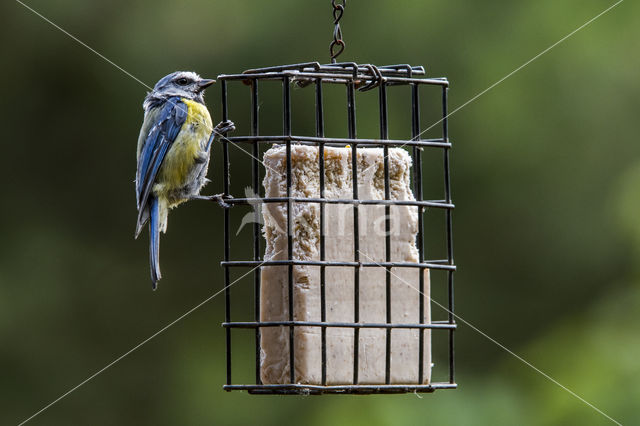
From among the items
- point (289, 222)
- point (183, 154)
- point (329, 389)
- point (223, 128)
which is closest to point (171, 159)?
point (183, 154)

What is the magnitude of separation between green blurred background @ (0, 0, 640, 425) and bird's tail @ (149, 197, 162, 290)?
318cm

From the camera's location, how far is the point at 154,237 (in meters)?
6.21

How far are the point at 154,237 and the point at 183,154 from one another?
1.70ft

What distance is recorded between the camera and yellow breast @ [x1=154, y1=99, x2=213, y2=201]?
6.33m

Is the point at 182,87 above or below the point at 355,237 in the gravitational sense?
above

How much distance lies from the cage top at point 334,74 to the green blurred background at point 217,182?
13.2 ft

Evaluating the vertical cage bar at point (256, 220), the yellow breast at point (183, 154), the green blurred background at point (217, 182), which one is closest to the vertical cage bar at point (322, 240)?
the vertical cage bar at point (256, 220)

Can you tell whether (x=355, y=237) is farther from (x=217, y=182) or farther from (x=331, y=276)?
(x=217, y=182)

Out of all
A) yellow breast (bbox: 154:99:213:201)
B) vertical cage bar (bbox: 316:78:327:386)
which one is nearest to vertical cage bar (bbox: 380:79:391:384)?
vertical cage bar (bbox: 316:78:327:386)

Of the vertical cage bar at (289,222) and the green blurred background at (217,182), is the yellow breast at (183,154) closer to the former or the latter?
the vertical cage bar at (289,222)

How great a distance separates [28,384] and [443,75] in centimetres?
479

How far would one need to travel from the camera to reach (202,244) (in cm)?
1016

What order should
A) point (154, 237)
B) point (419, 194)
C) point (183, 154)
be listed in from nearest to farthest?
point (419, 194)
point (154, 237)
point (183, 154)

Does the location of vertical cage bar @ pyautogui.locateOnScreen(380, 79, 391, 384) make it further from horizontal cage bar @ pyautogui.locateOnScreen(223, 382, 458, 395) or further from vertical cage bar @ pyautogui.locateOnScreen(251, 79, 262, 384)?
vertical cage bar @ pyautogui.locateOnScreen(251, 79, 262, 384)
